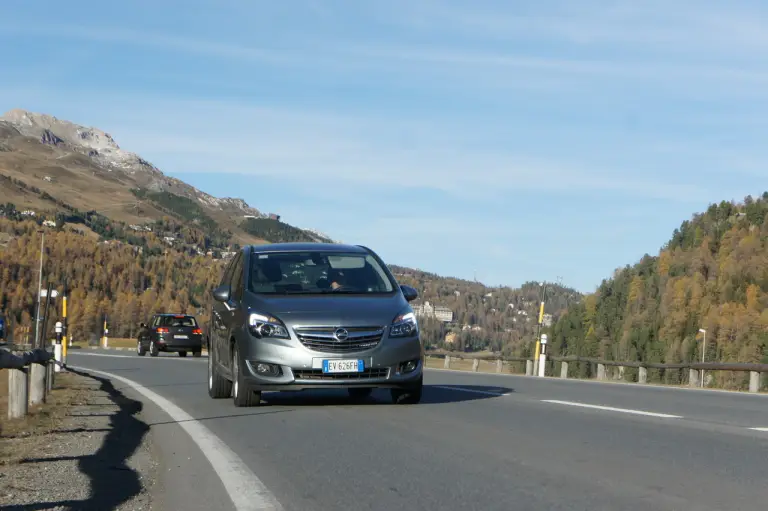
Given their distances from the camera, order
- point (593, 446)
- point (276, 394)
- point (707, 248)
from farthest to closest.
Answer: point (707, 248) < point (276, 394) < point (593, 446)

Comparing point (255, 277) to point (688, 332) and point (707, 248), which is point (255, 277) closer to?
point (688, 332)

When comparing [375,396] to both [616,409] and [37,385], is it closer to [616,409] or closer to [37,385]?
[616,409]

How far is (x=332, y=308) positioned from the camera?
12148 mm

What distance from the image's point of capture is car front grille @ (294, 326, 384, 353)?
11922mm

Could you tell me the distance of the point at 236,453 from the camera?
8.55 m

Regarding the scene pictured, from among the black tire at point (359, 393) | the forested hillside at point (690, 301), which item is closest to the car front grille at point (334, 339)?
the black tire at point (359, 393)

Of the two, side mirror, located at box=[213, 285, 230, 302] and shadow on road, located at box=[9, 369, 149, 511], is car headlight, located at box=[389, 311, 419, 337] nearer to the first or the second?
side mirror, located at box=[213, 285, 230, 302]

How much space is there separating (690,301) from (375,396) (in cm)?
14670

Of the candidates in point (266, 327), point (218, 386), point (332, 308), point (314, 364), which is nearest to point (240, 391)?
point (266, 327)

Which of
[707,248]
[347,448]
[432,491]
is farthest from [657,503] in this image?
[707,248]

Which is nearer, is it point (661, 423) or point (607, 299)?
point (661, 423)

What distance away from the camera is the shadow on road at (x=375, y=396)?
13391 mm

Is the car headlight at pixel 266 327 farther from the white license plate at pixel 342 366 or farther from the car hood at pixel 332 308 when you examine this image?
the white license plate at pixel 342 366

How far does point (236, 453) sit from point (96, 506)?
2.48 m
